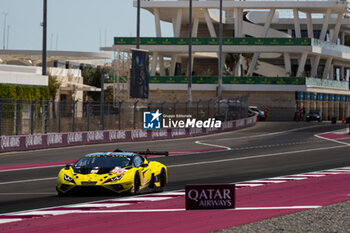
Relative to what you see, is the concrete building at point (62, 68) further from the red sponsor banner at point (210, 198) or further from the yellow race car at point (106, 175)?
the red sponsor banner at point (210, 198)

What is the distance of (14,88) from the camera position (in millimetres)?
55281

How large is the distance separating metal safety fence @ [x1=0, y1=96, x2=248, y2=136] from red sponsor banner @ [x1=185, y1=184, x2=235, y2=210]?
23312mm

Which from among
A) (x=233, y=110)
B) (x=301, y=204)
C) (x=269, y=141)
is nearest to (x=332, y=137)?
(x=269, y=141)

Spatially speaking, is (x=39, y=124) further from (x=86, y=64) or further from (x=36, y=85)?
(x=86, y=64)

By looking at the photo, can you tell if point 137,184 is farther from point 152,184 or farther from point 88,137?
point 88,137

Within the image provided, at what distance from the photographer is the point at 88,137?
Result: 42.6 m

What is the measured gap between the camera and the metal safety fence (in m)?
36.8

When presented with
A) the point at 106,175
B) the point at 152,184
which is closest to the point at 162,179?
the point at 152,184

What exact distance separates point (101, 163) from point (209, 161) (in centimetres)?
1348

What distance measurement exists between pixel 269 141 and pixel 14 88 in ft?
63.4

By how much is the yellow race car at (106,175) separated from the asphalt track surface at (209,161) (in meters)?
0.30

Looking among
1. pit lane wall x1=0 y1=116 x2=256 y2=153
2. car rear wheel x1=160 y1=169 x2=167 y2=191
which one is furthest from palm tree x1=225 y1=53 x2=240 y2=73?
car rear wheel x1=160 y1=169 x2=167 y2=191

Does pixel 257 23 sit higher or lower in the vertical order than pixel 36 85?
higher

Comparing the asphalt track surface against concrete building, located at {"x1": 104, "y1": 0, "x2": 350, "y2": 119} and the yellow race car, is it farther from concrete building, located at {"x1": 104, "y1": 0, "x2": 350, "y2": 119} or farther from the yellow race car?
concrete building, located at {"x1": 104, "y1": 0, "x2": 350, "y2": 119}
